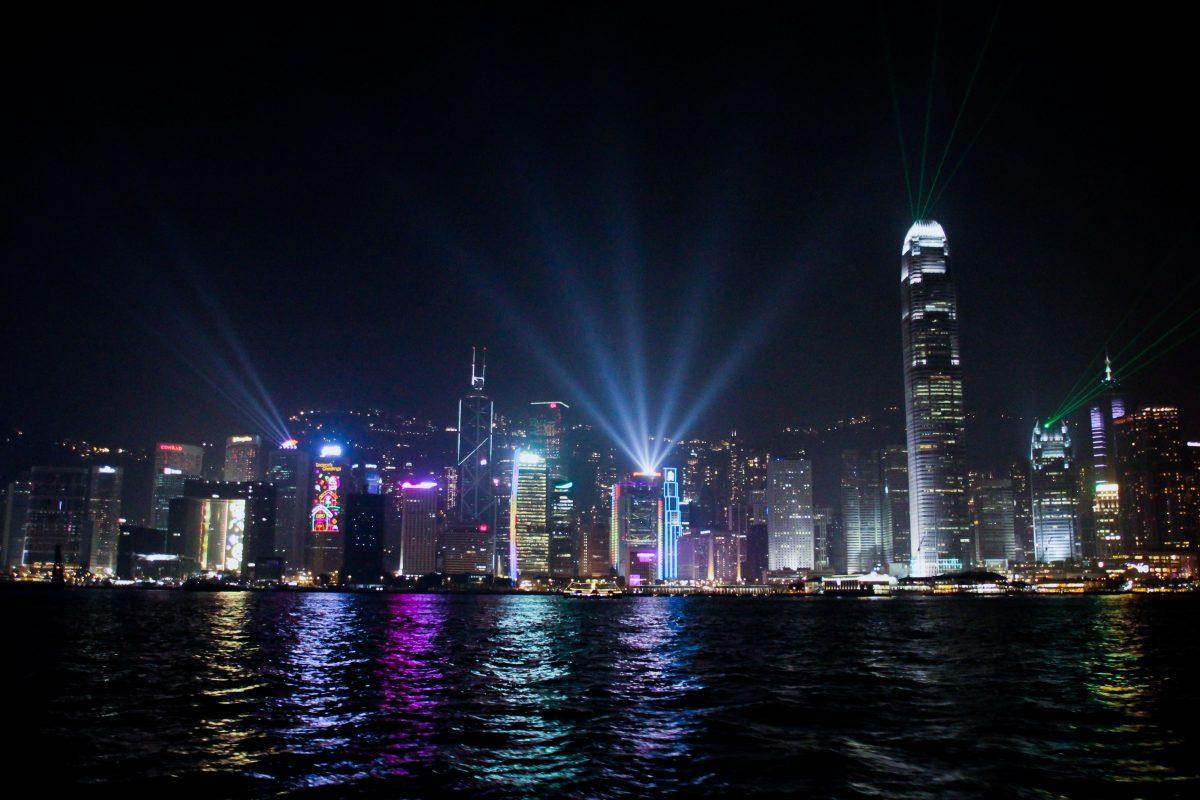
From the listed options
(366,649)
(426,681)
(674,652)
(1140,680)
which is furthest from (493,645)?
(1140,680)

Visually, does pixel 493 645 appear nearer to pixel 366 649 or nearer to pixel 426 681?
pixel 366 649

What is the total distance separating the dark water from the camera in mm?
21266

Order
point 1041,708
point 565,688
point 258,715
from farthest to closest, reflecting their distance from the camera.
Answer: point 565,688 < point 1041,708 < point 258,715

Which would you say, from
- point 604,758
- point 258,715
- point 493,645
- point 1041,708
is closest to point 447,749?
point 604,758

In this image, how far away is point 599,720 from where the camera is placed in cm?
2981

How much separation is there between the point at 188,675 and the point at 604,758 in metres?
26.5

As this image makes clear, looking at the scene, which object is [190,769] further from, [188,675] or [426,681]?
[188,675]

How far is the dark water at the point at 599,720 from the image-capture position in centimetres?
2127

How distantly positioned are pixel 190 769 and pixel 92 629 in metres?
66.4

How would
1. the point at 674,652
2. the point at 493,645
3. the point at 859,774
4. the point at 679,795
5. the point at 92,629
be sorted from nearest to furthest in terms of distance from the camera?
1. the point at 679,795
2. the point at 859,774
3. the point at 674,652
4. the point at 493,645
5. the point at 92,629

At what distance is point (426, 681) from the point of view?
4059 cm

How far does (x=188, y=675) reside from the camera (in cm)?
4181

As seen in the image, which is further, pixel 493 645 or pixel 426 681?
pixel 493 645

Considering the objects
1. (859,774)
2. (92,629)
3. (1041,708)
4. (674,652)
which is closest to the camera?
(859,774)
